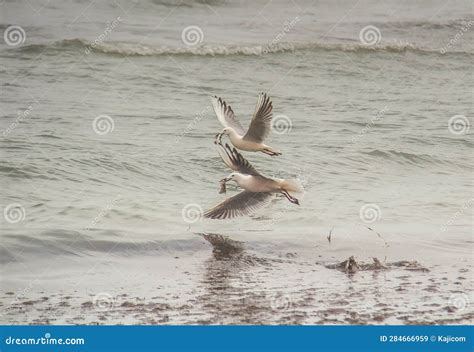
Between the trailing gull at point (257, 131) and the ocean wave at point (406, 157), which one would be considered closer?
the trailing gull at point (257, 131)

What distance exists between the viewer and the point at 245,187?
8.28m

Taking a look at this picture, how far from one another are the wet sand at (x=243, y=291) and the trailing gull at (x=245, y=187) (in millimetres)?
519

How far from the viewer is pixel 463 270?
8703 millimetres

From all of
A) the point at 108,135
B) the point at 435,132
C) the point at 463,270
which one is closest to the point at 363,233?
the point at 463,270

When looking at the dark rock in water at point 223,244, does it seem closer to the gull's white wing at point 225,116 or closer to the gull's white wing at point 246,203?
the gull's white wing at point 246,203

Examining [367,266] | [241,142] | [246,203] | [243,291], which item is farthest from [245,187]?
[367,266]

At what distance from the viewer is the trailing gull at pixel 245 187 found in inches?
325

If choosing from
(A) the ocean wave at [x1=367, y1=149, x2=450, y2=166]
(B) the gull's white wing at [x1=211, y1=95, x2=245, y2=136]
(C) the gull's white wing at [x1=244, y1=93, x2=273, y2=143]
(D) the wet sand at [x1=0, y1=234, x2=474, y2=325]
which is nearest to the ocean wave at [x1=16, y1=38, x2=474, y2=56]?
(A) the ocean wave at [x1=367, y1=149, x2=450, y2=166]

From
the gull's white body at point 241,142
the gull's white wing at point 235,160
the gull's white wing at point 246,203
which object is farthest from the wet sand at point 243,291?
the gull's white body at point 241,142

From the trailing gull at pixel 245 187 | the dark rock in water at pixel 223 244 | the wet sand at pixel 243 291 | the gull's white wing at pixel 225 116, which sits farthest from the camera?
the dark rock in water at pixel 223 244

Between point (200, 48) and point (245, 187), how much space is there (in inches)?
434

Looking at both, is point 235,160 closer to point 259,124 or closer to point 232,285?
point 259,124

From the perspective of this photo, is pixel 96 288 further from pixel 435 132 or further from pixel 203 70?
pixel 203 70

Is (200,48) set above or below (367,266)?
above
